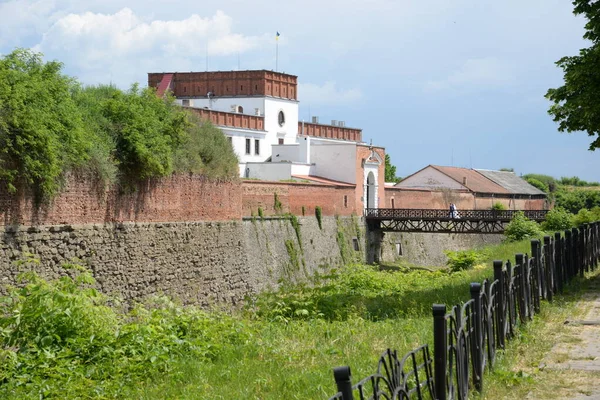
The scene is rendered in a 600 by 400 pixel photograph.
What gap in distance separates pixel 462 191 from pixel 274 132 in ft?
44.0

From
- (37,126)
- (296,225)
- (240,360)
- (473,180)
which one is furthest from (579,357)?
(473,180)

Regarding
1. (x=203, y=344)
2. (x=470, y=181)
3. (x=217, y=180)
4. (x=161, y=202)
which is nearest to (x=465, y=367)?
(x=203, y=344)

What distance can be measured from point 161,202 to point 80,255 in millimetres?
4511

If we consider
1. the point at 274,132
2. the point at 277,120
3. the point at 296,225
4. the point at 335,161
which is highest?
the point at 277,120

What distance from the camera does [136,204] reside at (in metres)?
21.7

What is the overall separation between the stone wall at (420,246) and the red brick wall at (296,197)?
357cm

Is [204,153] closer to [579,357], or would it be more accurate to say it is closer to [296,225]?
[296,225]

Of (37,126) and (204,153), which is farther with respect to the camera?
(204,153)

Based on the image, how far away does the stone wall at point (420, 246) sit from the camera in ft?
157

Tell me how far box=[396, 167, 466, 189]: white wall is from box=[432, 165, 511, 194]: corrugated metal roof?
1.18ft

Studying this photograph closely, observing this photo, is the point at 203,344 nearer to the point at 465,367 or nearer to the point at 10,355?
the point at 10,355

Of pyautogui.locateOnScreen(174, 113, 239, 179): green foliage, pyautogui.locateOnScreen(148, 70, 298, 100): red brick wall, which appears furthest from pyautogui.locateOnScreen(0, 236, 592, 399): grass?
pyautogui.locateOnScreen(148, 70, 298, 100): red brick wall

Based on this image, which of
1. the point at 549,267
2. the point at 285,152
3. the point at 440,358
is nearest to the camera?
the point at 440,358

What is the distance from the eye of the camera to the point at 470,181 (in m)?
65.6
